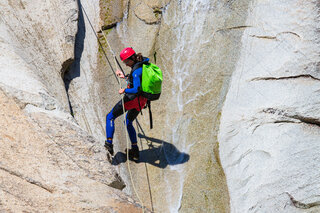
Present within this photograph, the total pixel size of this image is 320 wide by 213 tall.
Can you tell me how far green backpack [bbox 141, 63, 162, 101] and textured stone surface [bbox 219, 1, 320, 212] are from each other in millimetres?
2382

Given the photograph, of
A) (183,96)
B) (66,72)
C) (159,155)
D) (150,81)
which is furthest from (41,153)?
(183,96)

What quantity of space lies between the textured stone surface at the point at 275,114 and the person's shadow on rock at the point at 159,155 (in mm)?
1433

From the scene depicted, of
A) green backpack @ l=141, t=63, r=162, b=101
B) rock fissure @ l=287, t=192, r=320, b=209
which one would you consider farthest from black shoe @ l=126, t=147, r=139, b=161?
rock fissure @ l=287, t=192, r=320, b=209

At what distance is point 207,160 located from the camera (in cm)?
894

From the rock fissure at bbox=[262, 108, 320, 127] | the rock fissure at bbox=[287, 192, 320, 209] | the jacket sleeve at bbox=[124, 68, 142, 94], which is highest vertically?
the jacket sleeve at bbox=[124, 68, 142, 94]

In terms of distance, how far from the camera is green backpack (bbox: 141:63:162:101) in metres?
7.90

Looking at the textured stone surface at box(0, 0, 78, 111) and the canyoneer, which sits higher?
the textured stone surface at box(0, 0, 78, 111)

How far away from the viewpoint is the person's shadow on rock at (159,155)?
9.44 m

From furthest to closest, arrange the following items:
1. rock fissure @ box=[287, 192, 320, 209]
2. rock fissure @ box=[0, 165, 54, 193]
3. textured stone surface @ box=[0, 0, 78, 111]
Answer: textured stone surface @ box=[0, 0, 78, 111], rock fissure @ box=[287, 192, 320, 209], rock fissure @ box=[0, 165, 54, 193]

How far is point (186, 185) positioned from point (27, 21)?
713 centimetres

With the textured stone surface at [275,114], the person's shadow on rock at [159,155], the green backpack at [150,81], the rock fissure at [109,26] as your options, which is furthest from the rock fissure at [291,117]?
the rock fissure at [109,26]

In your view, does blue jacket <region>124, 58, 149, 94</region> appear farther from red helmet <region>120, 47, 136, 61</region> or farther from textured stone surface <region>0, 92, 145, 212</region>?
textured stone surface <region>0, 92, 145, 212</region>

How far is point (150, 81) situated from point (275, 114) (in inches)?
131

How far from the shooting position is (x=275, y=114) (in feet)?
26.8
